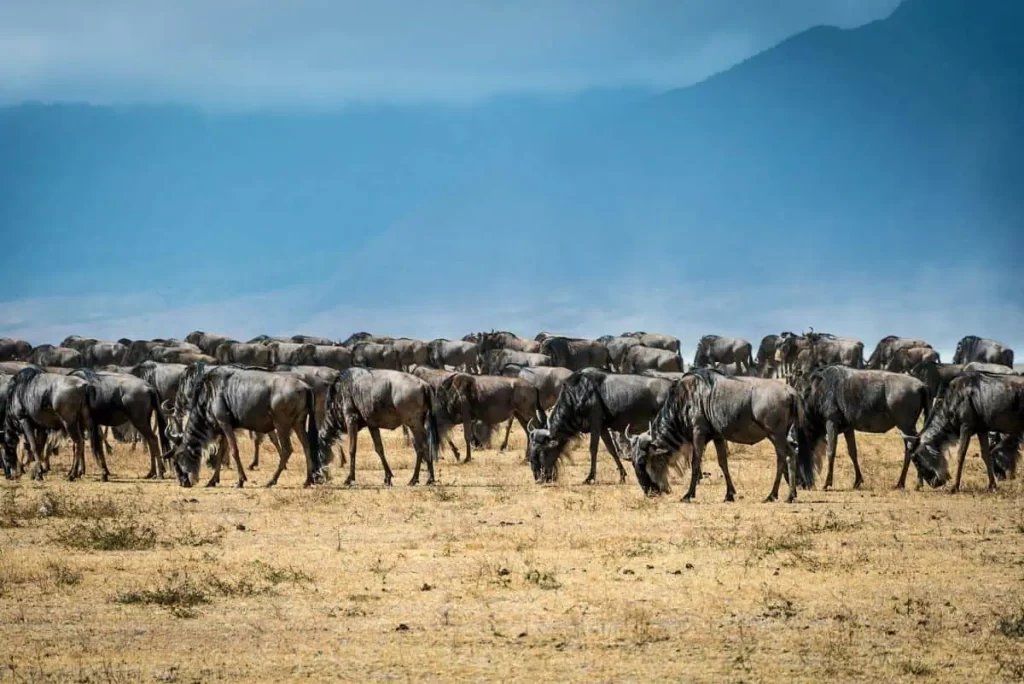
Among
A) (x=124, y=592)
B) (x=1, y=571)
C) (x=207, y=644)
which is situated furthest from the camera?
(x=1, y=571)

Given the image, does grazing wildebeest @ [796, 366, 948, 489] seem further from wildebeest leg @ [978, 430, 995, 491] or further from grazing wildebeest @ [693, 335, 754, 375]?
grazing wildebeest @ [693, 335, 754, 375]

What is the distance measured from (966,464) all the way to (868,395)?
14.8 ft

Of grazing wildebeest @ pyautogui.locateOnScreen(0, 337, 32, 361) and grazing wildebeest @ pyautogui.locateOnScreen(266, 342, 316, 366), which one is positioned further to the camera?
grazing wildebeest @ pyautogui.locateOnScreen(0, 337, 32, 361)

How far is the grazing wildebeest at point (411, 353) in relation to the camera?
5859cm

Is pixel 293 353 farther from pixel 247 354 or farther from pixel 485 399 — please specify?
pixel 485 399

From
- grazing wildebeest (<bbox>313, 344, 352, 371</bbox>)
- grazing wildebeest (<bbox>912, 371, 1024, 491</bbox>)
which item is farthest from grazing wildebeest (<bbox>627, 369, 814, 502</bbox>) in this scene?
grazing wildebeest (<bbox>313, 344, 352, 371</bbox>)

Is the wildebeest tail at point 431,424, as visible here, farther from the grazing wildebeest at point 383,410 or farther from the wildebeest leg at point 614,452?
the wildebeest leg at point 614,452

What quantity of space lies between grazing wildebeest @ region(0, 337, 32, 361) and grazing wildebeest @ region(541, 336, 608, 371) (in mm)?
23335

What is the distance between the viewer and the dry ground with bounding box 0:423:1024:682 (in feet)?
36.4

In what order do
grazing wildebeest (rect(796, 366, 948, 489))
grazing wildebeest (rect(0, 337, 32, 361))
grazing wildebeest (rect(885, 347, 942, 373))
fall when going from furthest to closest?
grazing wildebeest (rect(0, 337, 32, 361)) → grazing wildebeest (rect(885, 347, 942, 373)) → grazing wildebeest (rect(796, 366, 948, 489))

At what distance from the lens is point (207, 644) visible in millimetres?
11844

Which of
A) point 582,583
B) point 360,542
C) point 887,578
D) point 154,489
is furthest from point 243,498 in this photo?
point 887,578

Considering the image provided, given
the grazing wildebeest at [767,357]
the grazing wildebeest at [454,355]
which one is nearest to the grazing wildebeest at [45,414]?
the grazing wildebeest at [454,355]

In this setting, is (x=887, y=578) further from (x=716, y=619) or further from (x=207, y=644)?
(x=207, y=644)
